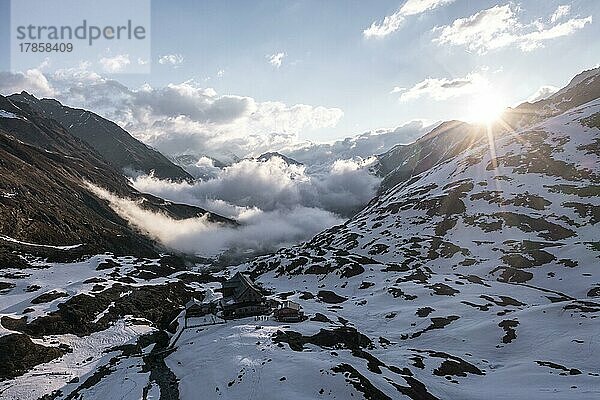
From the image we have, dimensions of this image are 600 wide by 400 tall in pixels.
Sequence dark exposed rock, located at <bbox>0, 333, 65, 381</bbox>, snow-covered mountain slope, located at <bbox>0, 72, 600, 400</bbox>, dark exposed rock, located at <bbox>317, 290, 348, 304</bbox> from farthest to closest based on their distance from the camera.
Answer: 1. dark exposed rock, located at <bbox>317, 290, 348, 304</bbox>
2. dark exposed rock, located at <bbox>0, 333, 65, 381</bbox>
3. snow-covered mountain slope, located at <bbox>0, 72, 600, 400</bbox>

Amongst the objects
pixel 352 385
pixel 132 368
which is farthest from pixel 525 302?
pixel 132 368

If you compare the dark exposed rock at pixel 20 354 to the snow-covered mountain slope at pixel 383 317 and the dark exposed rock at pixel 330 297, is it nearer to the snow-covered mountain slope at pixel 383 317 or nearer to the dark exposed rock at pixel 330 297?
the snow-covered mountain slope at pixel 383 317

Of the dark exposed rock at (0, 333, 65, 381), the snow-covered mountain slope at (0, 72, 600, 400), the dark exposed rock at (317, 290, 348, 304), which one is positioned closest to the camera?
the snow-covered mountain slope at (0, 72, 600, 400)

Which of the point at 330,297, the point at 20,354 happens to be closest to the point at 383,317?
the point at 330,297

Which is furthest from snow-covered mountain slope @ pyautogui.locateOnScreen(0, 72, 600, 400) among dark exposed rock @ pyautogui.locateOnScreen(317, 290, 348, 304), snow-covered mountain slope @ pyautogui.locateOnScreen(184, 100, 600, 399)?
dark exposed rock @ pyautogui.locateOnScreen(317, 290, 348, 304)

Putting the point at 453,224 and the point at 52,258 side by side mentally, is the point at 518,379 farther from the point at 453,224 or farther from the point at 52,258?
the point at 52,258

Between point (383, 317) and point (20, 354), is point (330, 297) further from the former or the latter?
point (20, 354)

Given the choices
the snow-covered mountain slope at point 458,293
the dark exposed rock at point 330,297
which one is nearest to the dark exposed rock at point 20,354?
the snow-covered mountain slope at point 458,293

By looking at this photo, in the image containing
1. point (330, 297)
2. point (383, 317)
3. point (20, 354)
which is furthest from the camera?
point (330, 297)

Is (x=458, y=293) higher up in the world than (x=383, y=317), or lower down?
higher up

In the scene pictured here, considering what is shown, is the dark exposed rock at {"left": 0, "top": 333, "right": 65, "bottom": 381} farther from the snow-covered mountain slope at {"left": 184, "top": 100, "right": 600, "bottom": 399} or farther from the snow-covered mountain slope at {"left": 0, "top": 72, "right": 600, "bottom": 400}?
the snow-covered mountain slope at {"left": 184, "top": 100, "right": 600, "bottom": 399}

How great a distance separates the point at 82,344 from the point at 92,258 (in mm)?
75158

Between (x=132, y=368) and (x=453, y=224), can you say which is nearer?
(x=132, y=368)

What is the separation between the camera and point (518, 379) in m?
44.6
